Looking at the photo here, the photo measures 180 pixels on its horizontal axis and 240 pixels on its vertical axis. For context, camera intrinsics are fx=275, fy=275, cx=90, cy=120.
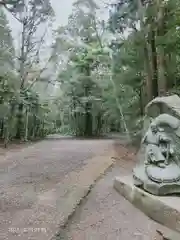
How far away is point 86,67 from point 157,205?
1157 centimetres

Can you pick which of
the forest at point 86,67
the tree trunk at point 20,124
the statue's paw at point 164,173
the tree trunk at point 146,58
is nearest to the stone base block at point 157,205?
the statue's paw at point 164,173

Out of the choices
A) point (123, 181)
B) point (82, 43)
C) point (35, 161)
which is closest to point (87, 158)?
point (35, 161)

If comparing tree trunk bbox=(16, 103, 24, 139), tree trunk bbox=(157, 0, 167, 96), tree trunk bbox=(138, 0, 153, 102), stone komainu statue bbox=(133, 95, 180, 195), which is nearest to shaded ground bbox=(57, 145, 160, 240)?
stone komainu statue bbox=(133, 95, 180, 195)

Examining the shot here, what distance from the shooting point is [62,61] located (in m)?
13.4

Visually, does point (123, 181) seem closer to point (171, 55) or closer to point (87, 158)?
point (87, 158)

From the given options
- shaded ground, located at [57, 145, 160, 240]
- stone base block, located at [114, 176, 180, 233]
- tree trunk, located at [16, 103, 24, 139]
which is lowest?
shaded ground, located at [57, 145, 160, 240]

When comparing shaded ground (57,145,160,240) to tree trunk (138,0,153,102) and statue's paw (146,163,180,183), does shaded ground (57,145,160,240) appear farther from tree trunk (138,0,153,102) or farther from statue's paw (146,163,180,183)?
tree trunk (138,0,153,102)

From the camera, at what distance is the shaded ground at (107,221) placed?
8.57ft

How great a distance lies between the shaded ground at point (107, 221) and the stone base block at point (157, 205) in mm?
68

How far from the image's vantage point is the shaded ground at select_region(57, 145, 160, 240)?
8.57 feet

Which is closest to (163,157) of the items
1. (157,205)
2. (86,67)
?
(157,205)

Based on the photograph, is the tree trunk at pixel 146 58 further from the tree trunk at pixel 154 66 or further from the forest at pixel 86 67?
the tree trunk at pixel 154 66

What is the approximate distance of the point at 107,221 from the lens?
295 centimetres

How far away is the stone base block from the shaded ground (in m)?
0.07
